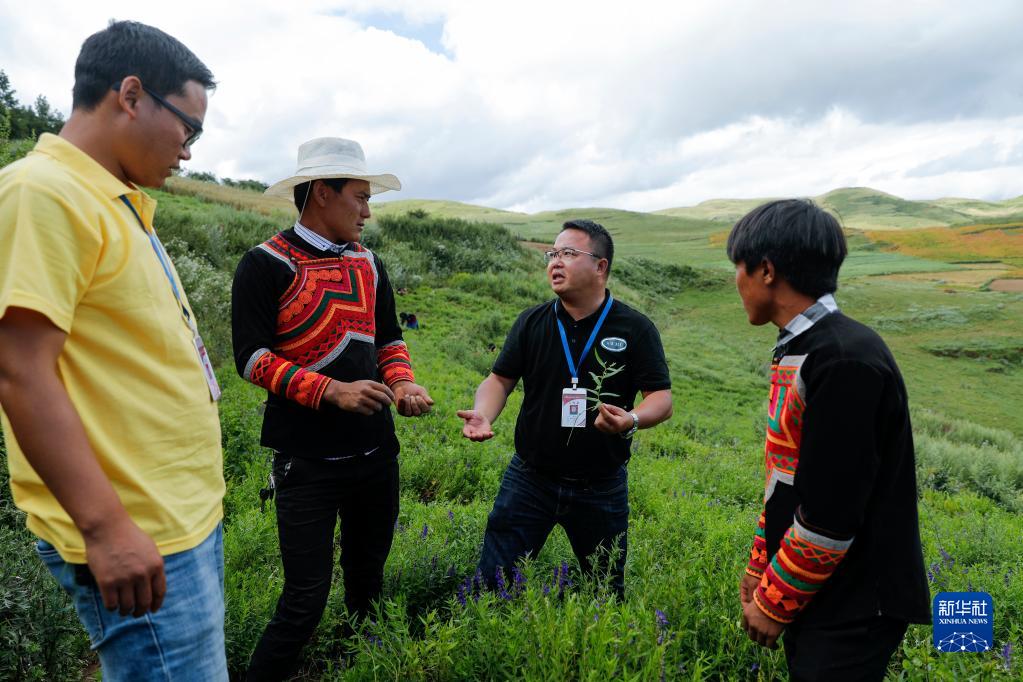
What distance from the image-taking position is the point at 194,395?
1.76 m

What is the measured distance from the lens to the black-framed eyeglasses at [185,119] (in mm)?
1678

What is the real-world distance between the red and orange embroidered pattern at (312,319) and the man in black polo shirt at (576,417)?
2.52 ft

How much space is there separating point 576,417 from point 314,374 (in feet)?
4.24

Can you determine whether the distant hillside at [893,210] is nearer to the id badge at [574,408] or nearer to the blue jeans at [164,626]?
the id badge at [574,408]

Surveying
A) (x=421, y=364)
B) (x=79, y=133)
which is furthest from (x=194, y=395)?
(x=421, y=364)

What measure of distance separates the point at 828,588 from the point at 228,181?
53951 mm

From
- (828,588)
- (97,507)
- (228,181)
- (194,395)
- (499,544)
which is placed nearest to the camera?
(97,507)

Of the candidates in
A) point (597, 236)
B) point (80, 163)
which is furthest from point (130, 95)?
point (597, 236)

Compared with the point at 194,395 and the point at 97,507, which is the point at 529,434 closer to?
the point at 194,395

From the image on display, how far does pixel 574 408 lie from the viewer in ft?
10.5

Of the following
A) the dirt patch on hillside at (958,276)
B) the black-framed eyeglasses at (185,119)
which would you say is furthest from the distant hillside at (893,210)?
the black-framed eyeglasses at (185,119)

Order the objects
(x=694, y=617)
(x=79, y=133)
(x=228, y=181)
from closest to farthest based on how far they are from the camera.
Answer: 1. (x=79, y=133)
2. (x=694, y=617)
3. (x=228, y=181)

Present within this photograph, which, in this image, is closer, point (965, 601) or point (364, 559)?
point (965, 601)

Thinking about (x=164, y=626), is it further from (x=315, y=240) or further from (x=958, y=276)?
(x=958, y=276)
